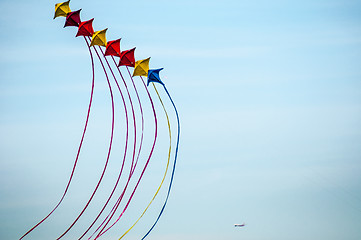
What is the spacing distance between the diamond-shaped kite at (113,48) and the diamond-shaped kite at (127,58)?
1.46 feet

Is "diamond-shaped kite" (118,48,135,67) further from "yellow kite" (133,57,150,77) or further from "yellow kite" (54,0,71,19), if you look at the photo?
"yellow kite" (54,0,71,19)

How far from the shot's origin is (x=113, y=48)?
31438 millimetres

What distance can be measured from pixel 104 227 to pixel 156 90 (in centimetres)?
983

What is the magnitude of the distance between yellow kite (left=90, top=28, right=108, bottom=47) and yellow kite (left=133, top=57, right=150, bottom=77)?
9.29 feet

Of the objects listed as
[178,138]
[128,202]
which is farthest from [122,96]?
[128,202]

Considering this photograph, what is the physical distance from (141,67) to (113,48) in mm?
2562

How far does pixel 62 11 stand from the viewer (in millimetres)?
32656

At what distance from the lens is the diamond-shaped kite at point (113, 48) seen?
3136 cm

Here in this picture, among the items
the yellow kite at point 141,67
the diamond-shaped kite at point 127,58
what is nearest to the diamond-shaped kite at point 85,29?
the diamond-shaped kite at point 127,58

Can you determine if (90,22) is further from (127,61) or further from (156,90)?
(156,90)

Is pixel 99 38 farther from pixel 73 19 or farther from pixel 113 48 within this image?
pixel 73 19

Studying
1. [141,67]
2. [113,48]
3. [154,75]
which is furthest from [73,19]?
[154,75]

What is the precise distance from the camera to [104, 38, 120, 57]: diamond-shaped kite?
103ft

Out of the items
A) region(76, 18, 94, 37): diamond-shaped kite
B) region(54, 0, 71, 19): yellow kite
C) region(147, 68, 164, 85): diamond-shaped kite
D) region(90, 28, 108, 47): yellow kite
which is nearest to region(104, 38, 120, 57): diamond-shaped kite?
region(90, 28, 108, 47): yellow kite
